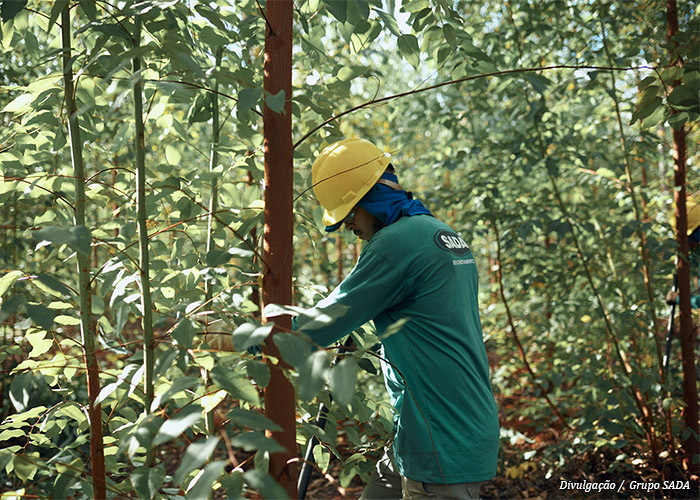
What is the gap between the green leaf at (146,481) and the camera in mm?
1074

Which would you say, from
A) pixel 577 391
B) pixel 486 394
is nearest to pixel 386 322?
pixel 486 394

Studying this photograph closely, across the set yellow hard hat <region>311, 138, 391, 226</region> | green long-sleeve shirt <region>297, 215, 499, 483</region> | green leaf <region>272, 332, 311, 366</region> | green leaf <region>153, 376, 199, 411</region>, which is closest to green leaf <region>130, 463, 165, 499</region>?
green leaf <region>153, 376, 199, 411</region>

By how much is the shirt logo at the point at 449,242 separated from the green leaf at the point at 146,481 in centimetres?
97

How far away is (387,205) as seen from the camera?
1.78 meters

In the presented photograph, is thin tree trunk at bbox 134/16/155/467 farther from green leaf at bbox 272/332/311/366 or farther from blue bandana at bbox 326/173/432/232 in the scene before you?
blue bandana at bbox 326/173/432/232

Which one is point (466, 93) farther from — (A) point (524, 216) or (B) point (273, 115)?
(B) point (273, 115)

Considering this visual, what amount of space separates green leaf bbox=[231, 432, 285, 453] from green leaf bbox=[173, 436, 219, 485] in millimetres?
39

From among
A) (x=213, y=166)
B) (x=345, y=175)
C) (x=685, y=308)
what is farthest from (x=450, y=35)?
(x=685, y=308)

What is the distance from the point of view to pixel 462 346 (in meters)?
1.69

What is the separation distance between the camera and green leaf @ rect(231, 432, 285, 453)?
0.84 meters

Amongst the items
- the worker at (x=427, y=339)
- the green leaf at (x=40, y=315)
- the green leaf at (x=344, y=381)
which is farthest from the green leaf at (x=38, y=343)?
the green leaf at (x=344, y=381)

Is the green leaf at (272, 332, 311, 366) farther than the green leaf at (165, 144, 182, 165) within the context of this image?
No

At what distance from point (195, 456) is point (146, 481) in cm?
36

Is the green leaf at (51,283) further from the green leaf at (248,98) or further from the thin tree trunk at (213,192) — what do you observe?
the green leaf at (248,98)
